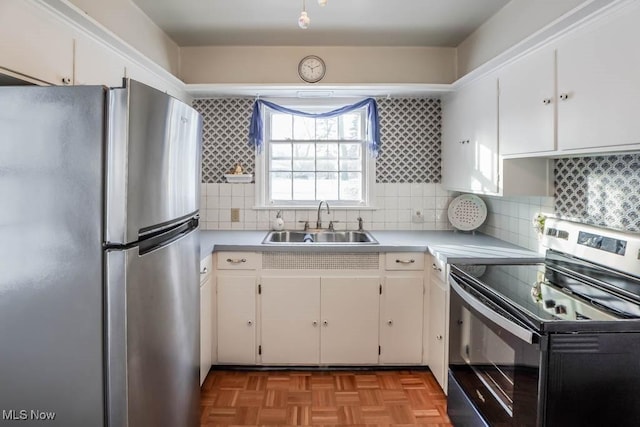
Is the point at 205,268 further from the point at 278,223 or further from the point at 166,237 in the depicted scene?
the point at 166,237

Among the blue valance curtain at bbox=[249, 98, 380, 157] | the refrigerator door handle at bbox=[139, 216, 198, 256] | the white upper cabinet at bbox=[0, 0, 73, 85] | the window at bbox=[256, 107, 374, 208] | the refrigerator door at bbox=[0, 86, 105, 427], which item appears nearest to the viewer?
the refrigerator door at bbox=[0, 86, 105, 427]

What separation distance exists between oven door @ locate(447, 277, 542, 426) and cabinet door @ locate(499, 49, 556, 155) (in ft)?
2.51

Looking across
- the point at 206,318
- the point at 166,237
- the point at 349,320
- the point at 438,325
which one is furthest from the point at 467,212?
the point at 166,237

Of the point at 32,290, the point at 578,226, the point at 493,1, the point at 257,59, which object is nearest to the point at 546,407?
the point at 578,226

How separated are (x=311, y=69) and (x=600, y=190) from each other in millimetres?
2058

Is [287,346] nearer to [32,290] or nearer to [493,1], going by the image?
[32,290]

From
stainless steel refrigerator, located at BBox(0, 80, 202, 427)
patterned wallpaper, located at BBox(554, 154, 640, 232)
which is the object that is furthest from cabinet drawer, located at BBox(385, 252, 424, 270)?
stainless steel refrigerator, located at BBox(0, 80, 202, 427)

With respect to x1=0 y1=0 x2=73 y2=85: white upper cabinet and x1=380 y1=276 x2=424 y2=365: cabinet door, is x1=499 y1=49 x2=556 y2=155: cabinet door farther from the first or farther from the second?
x1=0 y1=0 x2=73 y2=85: white upper cabinet

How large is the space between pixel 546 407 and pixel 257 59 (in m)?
2.82

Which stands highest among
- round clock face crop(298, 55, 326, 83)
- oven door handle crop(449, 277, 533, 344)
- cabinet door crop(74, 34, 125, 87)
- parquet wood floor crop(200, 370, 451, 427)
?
round clock face crop(298, 55, 326, 83)

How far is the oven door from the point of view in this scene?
137 centimetres

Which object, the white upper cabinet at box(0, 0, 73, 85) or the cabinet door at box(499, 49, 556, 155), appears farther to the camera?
the cabinet door at box(499, 49, 556, 155)

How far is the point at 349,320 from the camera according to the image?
2.65 m

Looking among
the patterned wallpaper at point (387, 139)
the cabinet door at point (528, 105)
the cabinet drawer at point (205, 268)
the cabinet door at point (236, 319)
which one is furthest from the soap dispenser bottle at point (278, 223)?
the cabinet door at point (528, 105)
